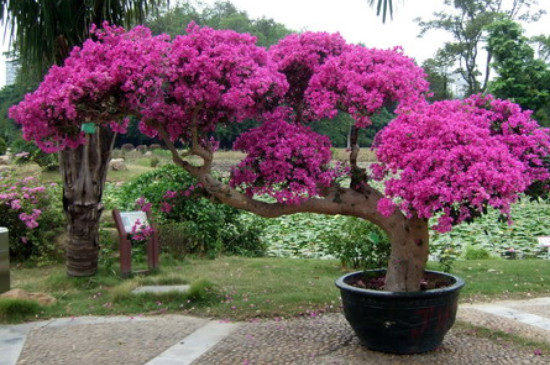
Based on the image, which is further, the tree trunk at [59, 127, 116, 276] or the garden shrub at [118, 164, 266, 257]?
the garden shrub at [118, 164, 266, 257]

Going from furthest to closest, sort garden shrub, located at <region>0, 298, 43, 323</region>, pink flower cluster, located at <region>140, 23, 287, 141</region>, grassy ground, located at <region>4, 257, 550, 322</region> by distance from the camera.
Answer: grassy ground, located at <region>4, 257, 550, 322</region>, garden shrub, located at <region>0, 298, 43, 323</region>, pink flower cluster, located at <region>140, 23, 287, 141</region>

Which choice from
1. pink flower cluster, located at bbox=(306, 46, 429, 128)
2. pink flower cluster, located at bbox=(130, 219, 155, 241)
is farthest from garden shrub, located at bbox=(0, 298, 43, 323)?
pink flower cluster, located at bbox=(306, 46, 429, 128)

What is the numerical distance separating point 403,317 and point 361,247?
10.7 ft

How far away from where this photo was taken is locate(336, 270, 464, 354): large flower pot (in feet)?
13.2

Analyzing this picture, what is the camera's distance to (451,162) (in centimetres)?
353

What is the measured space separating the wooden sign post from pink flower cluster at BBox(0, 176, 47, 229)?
1782 millimetres

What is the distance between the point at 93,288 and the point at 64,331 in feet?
5.37

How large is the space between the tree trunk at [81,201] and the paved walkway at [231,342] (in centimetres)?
146

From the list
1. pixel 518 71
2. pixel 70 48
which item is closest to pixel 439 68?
pixel 518 71

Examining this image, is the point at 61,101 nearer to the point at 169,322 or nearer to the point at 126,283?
the point at 169,322

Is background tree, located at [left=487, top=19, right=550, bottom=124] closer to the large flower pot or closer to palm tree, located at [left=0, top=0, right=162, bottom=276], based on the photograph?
palm tree, located at [left=0, top=0, right=162, bottom=276]

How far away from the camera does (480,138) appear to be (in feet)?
12.0

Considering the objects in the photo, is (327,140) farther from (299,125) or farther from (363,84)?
(363,84)

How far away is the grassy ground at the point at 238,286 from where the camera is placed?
18.7ft
